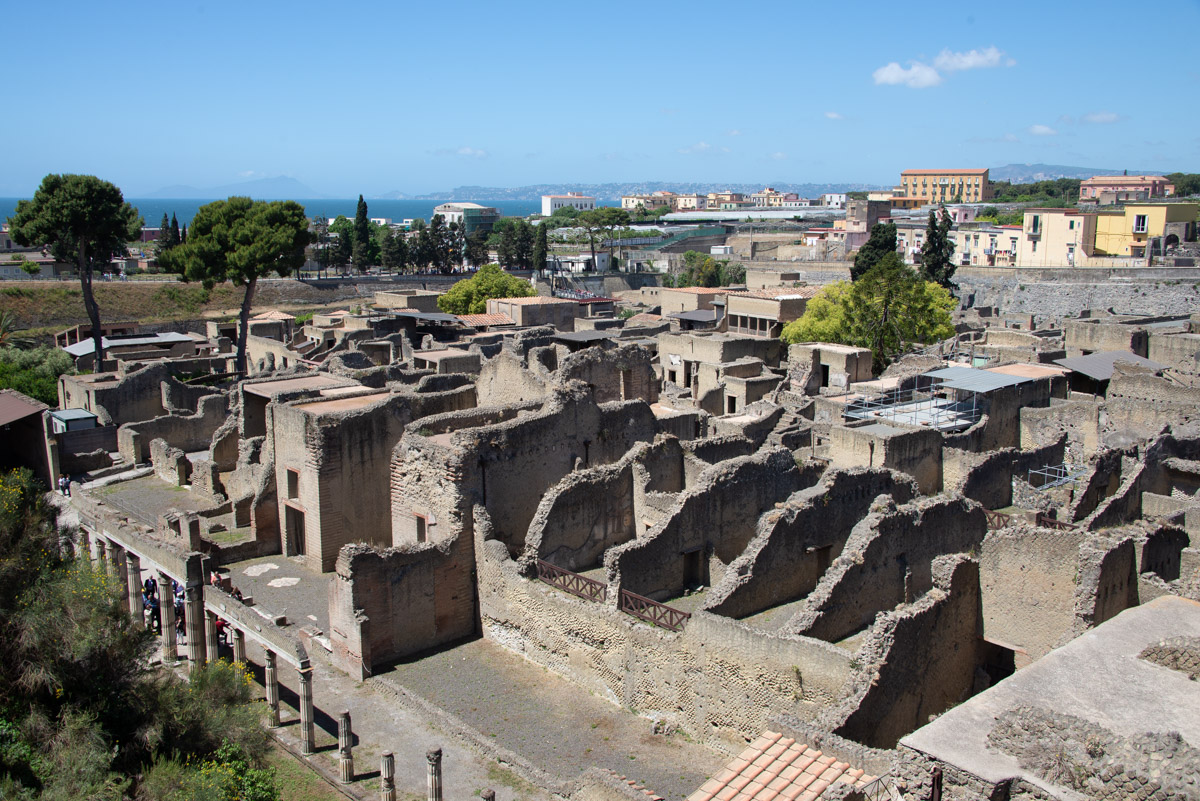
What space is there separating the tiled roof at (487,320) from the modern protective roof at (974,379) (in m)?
24.0

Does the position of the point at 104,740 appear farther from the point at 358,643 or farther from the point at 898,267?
the point at 898,267

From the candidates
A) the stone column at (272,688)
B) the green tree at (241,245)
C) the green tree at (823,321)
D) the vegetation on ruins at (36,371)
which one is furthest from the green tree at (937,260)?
the stone column at (272,688)

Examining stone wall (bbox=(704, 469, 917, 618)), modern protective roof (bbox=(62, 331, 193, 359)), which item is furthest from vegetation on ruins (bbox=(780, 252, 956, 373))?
modern protective roof (bbox=(62, 331, 193, 359))

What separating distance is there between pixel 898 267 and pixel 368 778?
38524 mm

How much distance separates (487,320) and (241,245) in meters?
12.5

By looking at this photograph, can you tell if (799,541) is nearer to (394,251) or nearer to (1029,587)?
(1029,587)

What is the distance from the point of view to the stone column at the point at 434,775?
42.4 ft

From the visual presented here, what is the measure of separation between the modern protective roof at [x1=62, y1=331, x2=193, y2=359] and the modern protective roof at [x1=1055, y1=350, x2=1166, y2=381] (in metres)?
42.3

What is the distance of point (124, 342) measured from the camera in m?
49.0

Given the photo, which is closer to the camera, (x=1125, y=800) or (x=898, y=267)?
(x=1125, y=800)

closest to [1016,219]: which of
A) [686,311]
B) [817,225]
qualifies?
[817,225]

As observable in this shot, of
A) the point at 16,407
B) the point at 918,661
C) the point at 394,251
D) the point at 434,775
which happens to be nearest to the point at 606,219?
the point at 394,251

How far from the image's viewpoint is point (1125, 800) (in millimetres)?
9031

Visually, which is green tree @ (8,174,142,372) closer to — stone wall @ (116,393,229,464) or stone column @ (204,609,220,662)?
stone wall @ (116,393,229,464)
